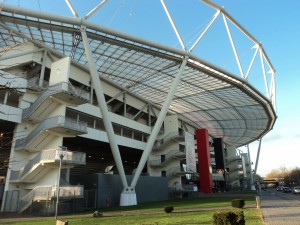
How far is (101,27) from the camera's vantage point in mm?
36000

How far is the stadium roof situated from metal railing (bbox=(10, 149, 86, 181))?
12.4 meters

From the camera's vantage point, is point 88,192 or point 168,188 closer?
point 88,192

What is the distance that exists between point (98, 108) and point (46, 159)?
17.8m

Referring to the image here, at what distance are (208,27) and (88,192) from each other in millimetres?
29946

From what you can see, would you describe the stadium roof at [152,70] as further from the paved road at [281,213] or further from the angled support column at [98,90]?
the paved road at [281,213]

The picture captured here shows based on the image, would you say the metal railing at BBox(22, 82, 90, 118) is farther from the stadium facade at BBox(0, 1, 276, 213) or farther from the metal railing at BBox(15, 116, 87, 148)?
the metal railing at BBox(15, 116, 87, 148)

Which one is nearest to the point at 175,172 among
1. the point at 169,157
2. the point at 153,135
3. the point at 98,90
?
the point at 169,157

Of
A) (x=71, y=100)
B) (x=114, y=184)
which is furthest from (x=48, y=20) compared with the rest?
(x=114, y=184)

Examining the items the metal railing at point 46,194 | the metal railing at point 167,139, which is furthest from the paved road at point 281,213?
the metal railing at point 167,139

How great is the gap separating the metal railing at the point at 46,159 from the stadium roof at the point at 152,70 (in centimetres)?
1236

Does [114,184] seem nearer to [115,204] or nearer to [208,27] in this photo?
[115,204]

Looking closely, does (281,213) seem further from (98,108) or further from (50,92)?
(98,108)

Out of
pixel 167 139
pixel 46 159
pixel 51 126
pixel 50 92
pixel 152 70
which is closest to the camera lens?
pixel 46 159

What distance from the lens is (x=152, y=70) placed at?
51375mm
